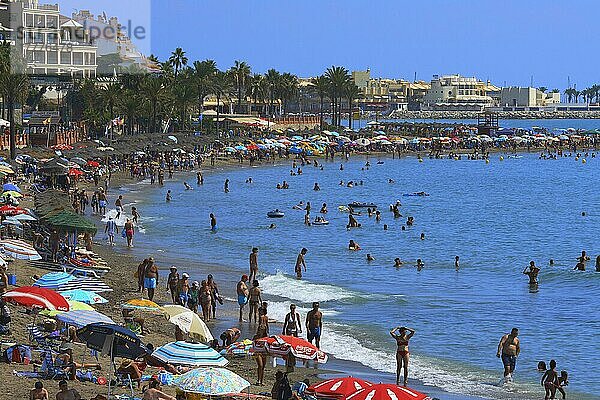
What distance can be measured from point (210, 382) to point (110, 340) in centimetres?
150

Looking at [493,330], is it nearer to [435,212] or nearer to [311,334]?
[311,334]

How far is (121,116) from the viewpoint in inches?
3280

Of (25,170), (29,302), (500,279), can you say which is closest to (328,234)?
(500,279)

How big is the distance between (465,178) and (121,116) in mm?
30030

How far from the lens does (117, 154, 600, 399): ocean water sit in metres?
20.9

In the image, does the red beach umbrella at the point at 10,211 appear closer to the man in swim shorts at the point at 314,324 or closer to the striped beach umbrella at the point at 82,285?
the striped beach umbrella at the point at 82,285

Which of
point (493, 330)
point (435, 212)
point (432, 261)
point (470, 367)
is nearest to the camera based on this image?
point (470, 367)

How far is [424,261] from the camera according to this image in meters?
35.7

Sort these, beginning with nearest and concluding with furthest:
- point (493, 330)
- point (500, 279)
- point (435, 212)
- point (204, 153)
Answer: point (493, 330)
point (500, 279)
point (435, 212)
point (204, 153)

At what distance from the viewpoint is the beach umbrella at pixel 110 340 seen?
1335 centimetres

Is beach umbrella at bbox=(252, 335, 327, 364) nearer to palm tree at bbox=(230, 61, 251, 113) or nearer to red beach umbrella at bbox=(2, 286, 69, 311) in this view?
red beach umbrella at bbox=(2, 286, 69, 311)

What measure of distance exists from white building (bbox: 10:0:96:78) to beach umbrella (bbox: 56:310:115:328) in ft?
239

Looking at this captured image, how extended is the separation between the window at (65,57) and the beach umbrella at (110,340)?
82842 millimetres

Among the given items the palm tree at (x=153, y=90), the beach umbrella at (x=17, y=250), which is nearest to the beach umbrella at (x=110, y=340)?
the beach umbrella at (x=17, y=250)
